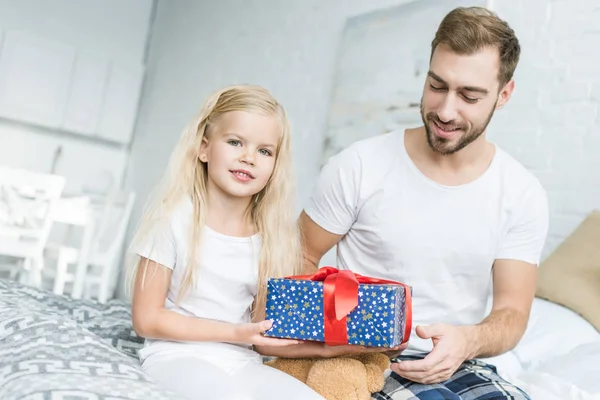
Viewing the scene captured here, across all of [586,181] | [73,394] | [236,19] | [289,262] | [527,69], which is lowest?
[73,394]

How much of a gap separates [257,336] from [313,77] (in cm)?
272

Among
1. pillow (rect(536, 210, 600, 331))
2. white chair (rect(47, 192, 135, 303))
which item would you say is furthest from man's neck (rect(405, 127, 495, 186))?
white chair (rect(47, 192, 135, 303))

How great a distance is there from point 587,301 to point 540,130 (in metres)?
0.81

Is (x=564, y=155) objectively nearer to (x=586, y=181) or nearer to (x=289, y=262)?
(x=586, y=181)

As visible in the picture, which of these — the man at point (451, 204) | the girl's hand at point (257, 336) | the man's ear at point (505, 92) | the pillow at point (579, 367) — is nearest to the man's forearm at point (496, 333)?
the man at point (451, 204)

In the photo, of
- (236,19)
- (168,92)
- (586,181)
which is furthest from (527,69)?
(168,92)

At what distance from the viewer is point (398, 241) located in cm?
164

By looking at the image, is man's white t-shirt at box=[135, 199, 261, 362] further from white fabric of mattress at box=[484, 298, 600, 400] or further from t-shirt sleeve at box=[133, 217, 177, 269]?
white fabric of mattress at box=[484, 298, 600, 400]

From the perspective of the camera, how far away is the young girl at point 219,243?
4.42 feet

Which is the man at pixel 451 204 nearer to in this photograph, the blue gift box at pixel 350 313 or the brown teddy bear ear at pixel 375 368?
the brown teddy bear ear at pixel 375 368

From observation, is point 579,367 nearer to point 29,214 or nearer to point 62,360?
point 62,360

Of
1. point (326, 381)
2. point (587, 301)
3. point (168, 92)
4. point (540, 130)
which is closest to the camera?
point (326, 381)

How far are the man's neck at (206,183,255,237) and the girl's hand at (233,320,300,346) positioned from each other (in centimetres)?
27

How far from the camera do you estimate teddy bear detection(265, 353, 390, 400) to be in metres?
1.24
